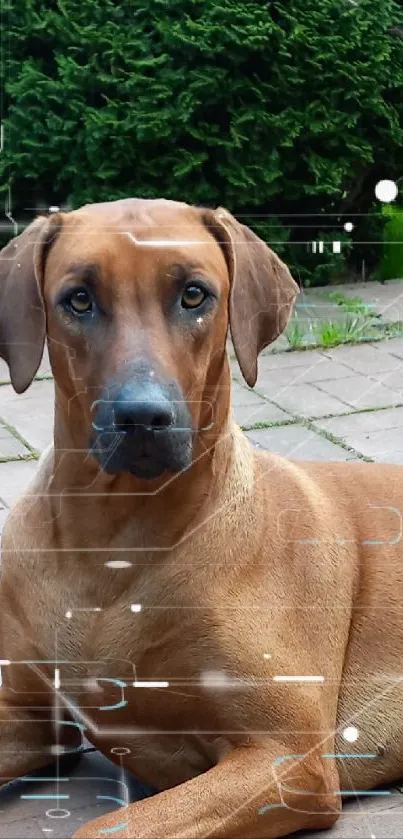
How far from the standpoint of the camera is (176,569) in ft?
7.60

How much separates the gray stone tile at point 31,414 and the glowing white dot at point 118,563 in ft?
4.53

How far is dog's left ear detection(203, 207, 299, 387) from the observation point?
2281mm

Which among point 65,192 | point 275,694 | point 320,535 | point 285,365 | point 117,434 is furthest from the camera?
point 65,192

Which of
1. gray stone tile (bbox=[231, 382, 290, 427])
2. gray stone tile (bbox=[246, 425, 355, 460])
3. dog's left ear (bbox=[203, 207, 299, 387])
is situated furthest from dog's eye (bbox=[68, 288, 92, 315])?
gray stone tile (bbox=[231, 382, 290, 427])

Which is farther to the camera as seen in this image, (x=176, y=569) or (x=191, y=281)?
(x=176, y=569)

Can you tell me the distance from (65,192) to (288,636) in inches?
110

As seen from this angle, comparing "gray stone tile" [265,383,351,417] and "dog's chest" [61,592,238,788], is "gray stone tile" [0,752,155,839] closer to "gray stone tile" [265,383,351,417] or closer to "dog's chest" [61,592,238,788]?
"dog's chest" [61,592,238,788]

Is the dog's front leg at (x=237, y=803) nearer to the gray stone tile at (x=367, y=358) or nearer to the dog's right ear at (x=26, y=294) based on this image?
the dog's right ear at (x=26, y=294)

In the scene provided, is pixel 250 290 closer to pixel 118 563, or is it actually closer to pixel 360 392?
pixel 118 563

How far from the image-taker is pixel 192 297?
2.14 meters

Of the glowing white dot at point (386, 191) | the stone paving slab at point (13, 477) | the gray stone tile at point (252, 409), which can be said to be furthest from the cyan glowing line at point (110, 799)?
the glowing white dot at point (386, 191)

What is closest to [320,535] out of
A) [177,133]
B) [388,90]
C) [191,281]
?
[191,281]

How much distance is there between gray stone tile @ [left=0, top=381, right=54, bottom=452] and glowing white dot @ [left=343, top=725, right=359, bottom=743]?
145 centimetres

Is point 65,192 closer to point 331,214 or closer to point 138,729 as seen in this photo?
point 331,214
